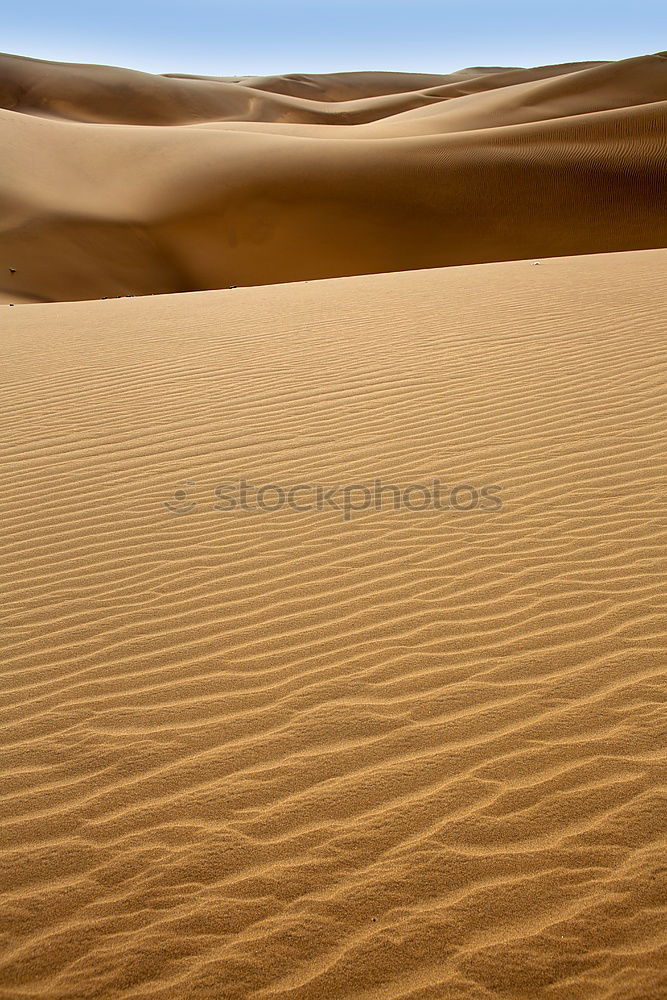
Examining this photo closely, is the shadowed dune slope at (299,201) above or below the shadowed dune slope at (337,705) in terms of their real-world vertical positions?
above

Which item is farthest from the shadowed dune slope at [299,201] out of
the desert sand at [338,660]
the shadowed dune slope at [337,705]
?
the shadowed dune slope at [337,705]

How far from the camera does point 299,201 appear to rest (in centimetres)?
2414

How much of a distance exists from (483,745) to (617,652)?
2.84 ft

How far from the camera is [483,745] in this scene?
121 inches

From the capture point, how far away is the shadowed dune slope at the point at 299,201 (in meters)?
21.3

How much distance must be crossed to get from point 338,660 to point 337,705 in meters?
0.33

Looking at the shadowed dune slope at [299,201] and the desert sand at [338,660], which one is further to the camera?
the shadowed dune slope at [299,201]

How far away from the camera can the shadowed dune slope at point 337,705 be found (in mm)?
2410

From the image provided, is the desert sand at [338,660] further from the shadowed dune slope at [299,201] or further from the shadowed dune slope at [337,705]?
the shadowed dune slope at [299,201]

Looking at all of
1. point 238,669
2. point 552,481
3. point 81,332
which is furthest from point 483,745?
point 81,332

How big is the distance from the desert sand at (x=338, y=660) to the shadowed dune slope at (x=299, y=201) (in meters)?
11.6

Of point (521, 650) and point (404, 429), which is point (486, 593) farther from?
point (404, 429)

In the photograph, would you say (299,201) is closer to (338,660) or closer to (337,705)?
(338,660)

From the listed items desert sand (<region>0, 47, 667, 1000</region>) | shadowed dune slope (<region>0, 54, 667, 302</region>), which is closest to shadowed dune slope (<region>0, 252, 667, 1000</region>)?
desert sand (<region>0, 47, 667, 1000</region>)
